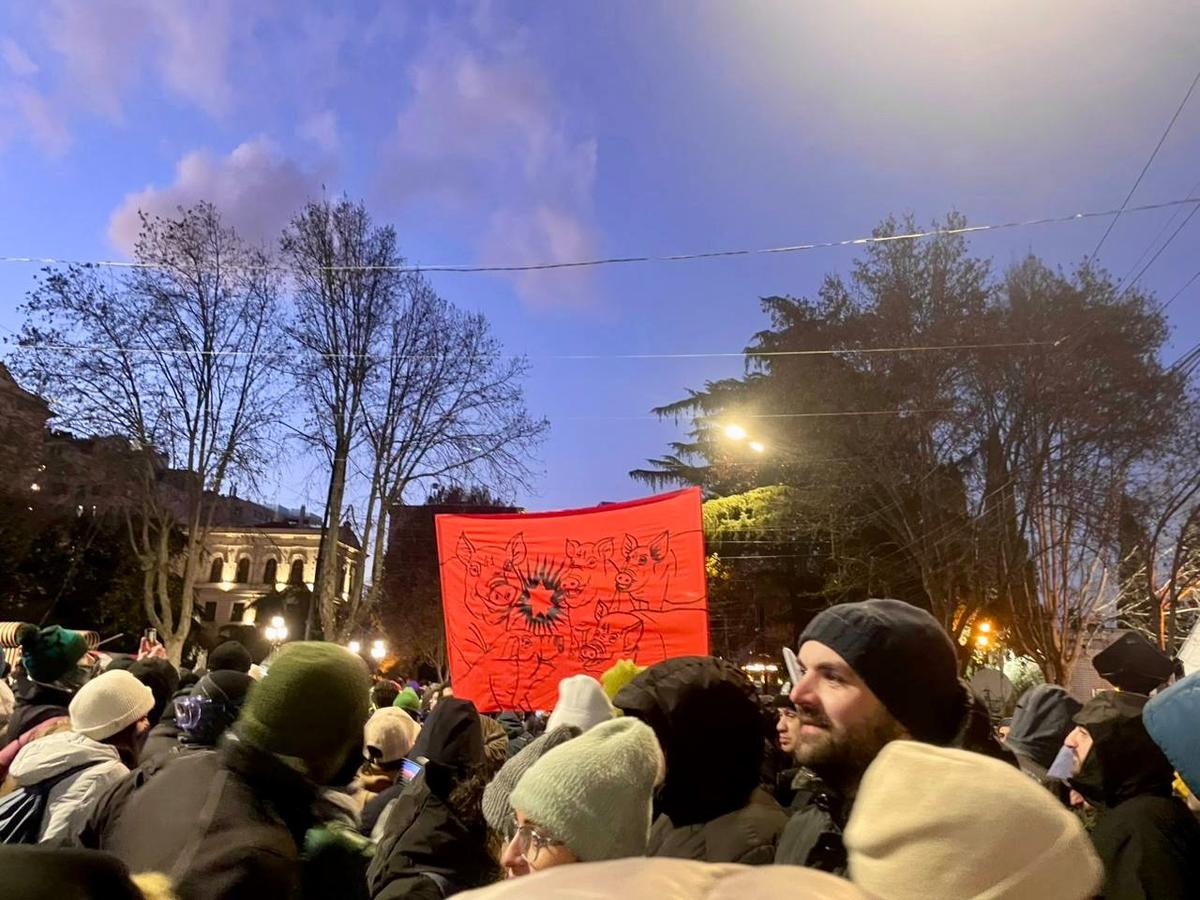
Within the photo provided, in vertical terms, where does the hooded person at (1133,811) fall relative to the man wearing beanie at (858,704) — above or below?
below

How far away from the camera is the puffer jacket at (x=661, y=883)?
0.71 m

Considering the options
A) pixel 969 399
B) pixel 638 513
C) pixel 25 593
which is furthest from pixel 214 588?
pixel 638 513

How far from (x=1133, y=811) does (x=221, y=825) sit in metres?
2.54

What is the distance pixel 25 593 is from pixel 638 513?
1155 inches

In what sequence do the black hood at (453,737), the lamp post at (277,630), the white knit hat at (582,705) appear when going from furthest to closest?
the lamp post at (277,630) → the white knit hat at (582,705) → the black hood at (453,737)

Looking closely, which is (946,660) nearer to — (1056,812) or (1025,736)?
(1056,812)

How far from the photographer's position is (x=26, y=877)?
0.89 metres

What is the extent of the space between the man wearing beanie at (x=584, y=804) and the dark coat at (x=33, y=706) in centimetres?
360

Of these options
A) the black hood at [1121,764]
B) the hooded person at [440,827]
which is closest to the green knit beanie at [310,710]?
the hooded person at [440,827]

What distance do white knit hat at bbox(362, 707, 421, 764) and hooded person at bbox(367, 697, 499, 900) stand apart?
1360mm

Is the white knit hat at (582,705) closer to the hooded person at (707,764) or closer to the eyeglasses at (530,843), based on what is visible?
the hooded person at (707,764)

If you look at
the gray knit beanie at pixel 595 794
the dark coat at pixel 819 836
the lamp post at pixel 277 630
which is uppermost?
the lamp post at pixel 277 630

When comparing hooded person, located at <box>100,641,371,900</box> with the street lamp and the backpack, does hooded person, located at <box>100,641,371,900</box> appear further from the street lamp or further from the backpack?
the street lamp

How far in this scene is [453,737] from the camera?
3.60m
